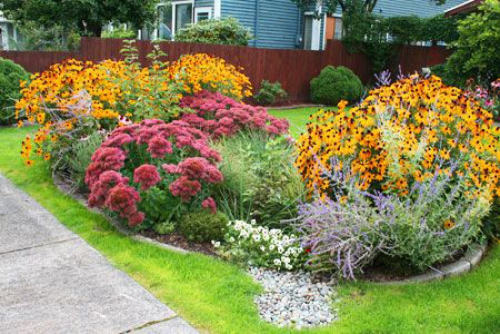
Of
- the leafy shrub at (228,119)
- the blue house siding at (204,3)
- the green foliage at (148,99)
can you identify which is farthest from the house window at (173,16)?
the leafy shrub at (228,119)

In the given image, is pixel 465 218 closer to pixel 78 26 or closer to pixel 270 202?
pixel 270 202

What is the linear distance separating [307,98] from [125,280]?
12.9m

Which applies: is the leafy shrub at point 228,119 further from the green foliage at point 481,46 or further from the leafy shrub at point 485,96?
the green foliage at point 481,46

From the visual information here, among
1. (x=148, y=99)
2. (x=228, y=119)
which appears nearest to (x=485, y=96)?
(x=228, y=119)

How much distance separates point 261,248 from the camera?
Result: 4422 mm

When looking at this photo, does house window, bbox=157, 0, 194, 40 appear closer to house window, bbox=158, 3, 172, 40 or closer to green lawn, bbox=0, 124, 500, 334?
house window, bbox=158, 3, 172, 40

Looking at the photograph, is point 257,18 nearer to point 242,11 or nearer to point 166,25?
point 242,11

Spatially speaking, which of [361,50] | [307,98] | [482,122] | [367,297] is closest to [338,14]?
[361,50]

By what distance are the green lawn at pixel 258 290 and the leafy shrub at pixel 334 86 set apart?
1091 centimetres

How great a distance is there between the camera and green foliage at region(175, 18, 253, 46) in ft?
52.7

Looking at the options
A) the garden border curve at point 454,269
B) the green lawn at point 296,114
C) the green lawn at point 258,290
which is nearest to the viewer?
the green lawn at point 258,290

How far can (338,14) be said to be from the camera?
21.5 meters

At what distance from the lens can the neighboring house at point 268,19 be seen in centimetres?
1906

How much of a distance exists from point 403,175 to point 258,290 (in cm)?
152
